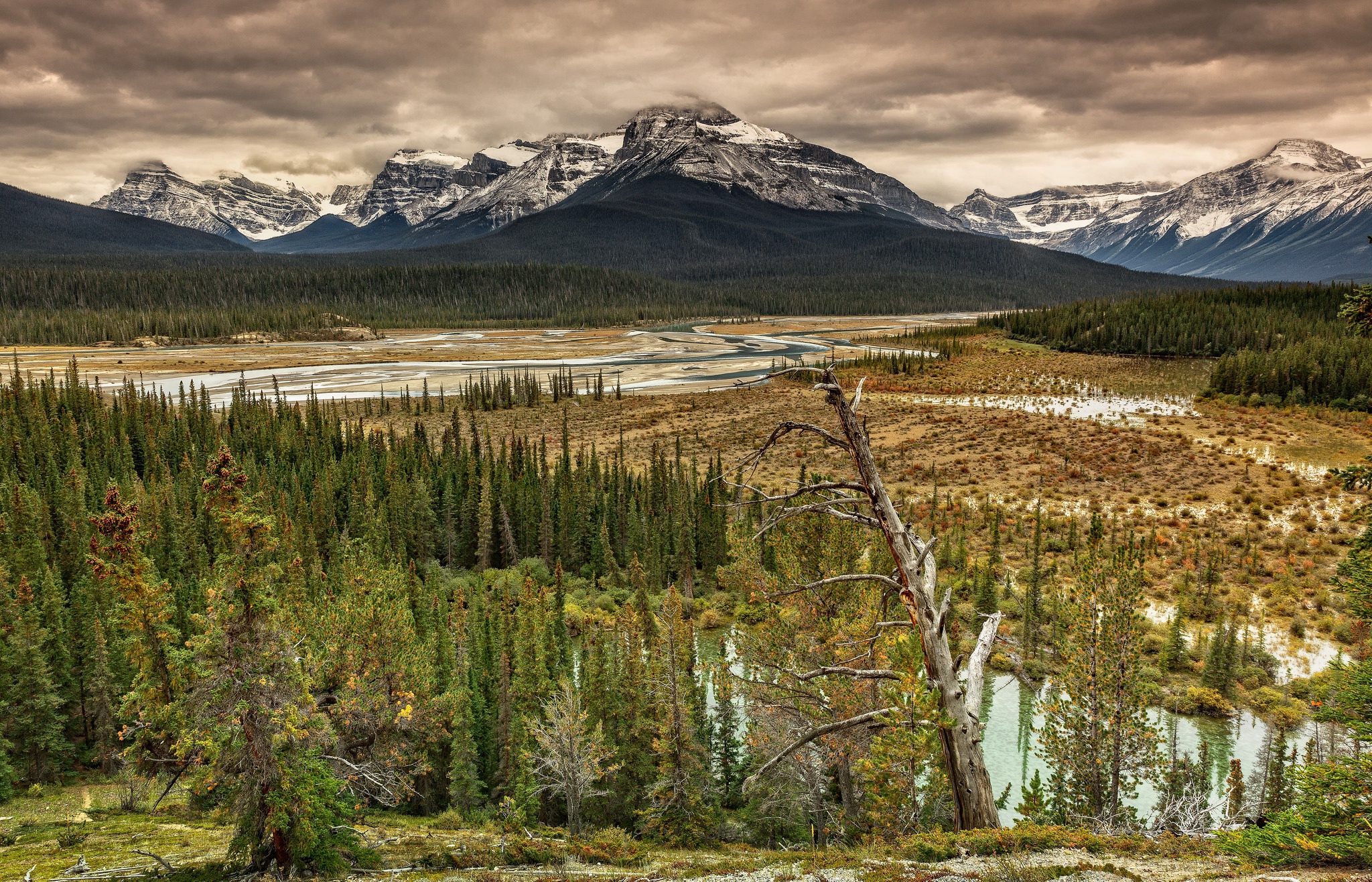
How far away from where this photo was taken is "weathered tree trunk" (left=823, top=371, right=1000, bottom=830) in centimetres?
814

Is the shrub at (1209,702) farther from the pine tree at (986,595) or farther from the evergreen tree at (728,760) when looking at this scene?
the evergreen tree at (728,760)

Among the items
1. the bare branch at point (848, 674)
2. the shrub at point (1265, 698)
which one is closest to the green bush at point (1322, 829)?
the bare branch at point (848, 674)

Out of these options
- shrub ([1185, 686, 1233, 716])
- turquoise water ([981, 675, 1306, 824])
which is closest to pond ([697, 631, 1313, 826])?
turquoise water ([981, 675, 1306, 824])

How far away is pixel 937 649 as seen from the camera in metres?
8.16

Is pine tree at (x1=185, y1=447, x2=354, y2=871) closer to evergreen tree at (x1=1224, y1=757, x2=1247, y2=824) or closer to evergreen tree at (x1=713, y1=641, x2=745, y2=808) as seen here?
evergreen tree at (x1=713, y1=641, x2=745, y2=808)

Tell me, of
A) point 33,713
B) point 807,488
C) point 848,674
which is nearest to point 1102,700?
point 848,674

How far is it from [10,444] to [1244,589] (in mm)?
72605

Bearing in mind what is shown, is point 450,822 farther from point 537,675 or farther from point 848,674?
point 848,674

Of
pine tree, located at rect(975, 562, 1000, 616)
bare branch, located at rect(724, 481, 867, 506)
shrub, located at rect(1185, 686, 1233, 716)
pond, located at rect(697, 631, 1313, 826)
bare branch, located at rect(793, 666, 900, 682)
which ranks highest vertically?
bare branch, located at rect(724, 481, 867, 506)

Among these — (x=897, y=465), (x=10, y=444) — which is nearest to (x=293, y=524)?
(x=10, y=444)

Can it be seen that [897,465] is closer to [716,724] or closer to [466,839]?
[716,724]

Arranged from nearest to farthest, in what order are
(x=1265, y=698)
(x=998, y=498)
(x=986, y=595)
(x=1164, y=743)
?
(x=1164, y=743)
(x=1265, y=698)
(x=986, y=595)
(x=998, y=498)

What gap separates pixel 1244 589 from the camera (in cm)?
3369

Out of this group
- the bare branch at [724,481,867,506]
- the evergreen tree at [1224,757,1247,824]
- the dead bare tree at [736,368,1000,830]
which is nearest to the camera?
the bare branch at [724,481,867,506]
